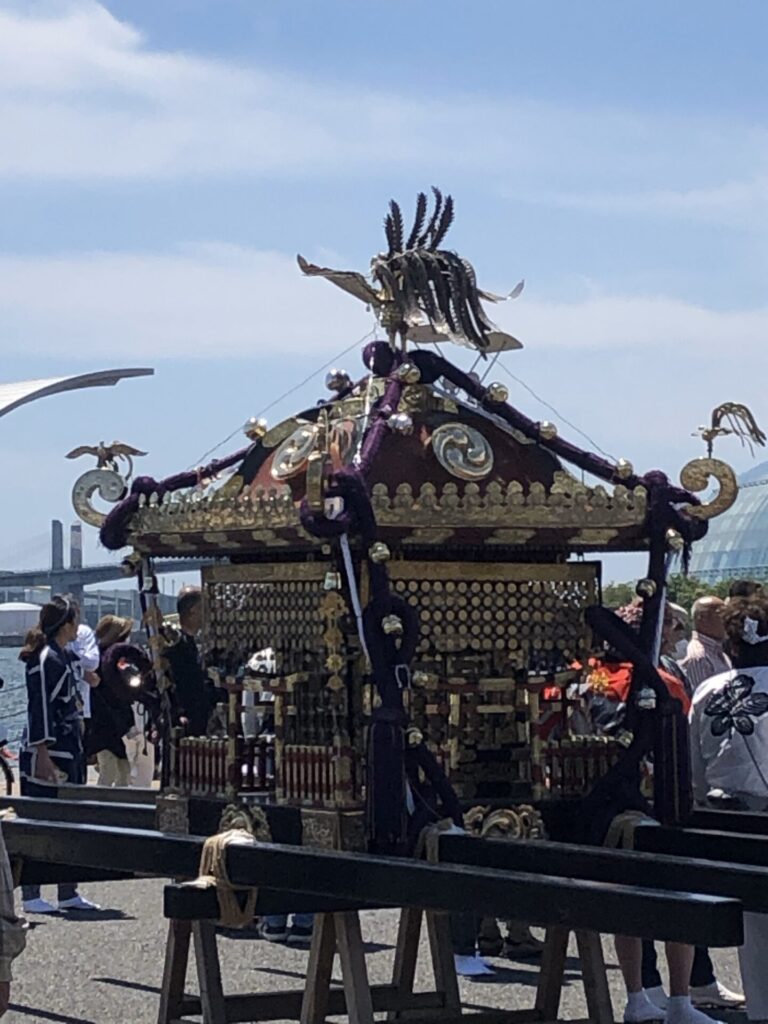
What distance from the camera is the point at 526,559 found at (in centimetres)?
768

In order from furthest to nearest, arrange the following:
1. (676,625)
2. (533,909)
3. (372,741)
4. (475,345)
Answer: (676,625) → (475,345) → (372,741) → (533,909)

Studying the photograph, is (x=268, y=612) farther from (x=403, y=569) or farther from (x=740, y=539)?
(x=740, y=539)

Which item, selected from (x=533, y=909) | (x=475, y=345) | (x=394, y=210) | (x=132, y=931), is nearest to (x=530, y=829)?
(x=533, y=909)

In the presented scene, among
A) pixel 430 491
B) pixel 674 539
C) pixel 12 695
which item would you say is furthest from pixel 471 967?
pixel 12 695

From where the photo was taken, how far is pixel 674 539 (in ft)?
24.2

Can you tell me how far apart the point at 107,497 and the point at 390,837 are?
6.56ft

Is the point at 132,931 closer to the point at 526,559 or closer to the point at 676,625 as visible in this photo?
the point at 676,625

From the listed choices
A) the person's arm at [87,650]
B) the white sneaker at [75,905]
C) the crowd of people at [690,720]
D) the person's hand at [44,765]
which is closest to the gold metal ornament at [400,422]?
the crowd of people at [690,720]

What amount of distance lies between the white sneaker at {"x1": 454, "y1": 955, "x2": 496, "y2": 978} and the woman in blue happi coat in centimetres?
279

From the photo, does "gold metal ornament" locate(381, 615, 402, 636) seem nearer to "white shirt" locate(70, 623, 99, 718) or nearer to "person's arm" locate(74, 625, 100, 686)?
"white shirt" locate(70, 623, 99, 718)

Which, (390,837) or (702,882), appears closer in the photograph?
(702,882)

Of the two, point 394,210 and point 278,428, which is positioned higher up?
point 394,210

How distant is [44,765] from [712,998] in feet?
14.2

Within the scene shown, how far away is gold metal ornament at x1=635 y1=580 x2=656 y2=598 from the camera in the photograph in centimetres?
739
